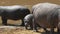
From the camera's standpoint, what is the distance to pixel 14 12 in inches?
409

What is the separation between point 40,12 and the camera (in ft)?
24.8

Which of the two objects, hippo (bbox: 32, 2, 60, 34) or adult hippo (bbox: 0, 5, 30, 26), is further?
adult hippo (bbox: 0, 5, 30, 26)

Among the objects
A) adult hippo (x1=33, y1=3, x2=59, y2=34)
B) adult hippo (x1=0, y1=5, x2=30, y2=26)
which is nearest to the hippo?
adult hippo (x1=33, y1=3, x2=59, y2=34)

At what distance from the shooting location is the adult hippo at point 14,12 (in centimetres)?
1021

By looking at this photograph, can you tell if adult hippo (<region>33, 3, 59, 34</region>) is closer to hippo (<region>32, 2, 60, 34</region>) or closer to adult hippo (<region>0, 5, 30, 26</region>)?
hippo (<region>32, 2, 60, 34</region>)

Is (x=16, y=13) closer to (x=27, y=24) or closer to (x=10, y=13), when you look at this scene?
(x=10, y=13)

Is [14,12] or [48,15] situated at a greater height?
[14,12]

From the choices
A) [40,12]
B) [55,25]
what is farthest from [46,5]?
[55,25]

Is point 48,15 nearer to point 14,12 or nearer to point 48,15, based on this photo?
point 48,15

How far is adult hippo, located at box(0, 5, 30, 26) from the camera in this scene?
10211mm

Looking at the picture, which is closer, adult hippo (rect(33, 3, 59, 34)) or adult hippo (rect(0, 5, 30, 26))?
adult hippo (rect(33, 3, 59, 34))

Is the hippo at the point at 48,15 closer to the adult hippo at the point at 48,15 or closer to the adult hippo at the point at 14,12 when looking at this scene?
the adult hippo at the point at 48,15

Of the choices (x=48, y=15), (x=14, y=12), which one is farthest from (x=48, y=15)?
(x=14, y=12)

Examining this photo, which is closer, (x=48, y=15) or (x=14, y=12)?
(x=48, y=15)
